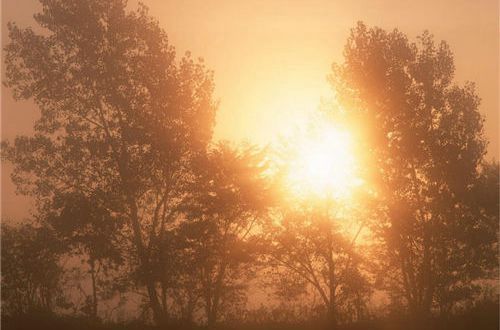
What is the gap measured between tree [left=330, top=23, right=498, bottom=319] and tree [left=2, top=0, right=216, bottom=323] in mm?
11276

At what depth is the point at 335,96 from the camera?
116 ft

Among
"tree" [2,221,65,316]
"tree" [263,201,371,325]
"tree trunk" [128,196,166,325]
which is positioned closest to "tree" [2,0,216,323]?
"tree trunk" [128,196,166,325]

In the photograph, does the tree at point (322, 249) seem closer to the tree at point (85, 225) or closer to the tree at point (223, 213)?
the tree at point (223, 213)

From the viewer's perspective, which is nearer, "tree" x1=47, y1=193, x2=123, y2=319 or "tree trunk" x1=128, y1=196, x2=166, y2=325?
"tree" x1=47, y1=193, x2=123, y2=319

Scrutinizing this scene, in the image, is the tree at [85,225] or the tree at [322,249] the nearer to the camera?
the tree at [85,225]

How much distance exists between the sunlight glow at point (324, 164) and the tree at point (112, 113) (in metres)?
6.78

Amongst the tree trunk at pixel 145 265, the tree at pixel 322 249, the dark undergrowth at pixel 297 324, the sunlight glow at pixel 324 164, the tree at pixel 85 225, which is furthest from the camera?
the sunlight glow at pixel 324 164

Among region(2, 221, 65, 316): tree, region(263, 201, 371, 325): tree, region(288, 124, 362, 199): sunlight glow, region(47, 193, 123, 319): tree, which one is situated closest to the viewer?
region(47, 193, 123, 319): tree

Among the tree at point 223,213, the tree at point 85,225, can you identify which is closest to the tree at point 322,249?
the tree at point 223,213

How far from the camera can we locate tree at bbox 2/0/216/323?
1202 inches

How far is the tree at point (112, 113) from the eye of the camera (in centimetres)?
3053

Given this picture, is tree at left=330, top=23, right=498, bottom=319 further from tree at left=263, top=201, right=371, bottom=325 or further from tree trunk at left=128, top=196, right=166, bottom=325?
tree trunk at left=128, top=196, right=166, bottom=325

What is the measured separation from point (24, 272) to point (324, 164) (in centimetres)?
3677

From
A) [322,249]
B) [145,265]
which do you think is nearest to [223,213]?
[145,265]
